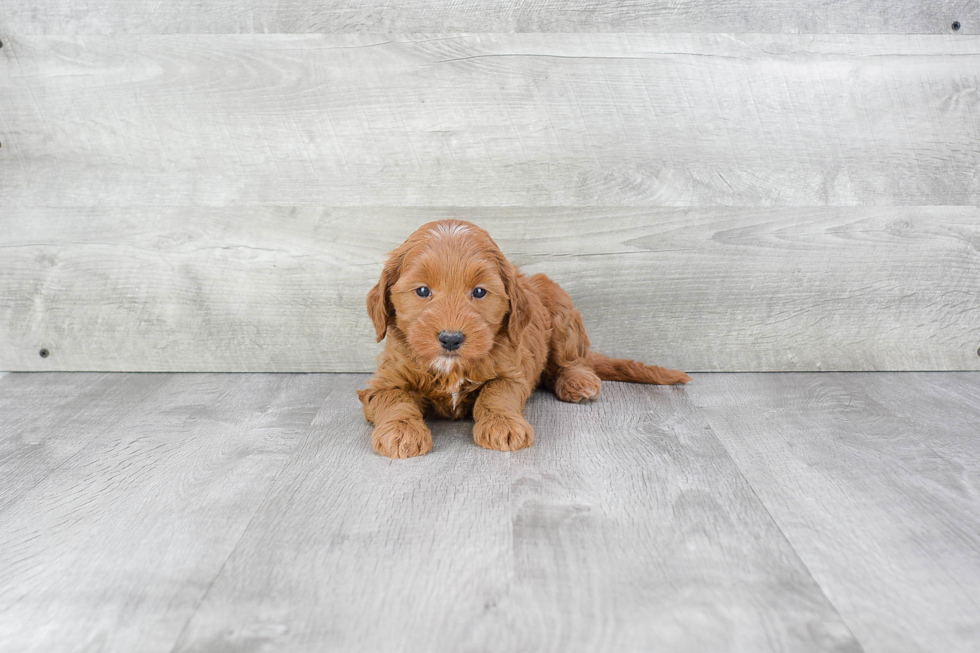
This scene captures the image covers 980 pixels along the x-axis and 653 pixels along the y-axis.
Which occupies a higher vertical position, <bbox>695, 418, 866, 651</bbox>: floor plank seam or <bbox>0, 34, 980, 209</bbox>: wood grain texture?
<bbox>0, 34, 980, 209</bbox>: wood grain texture

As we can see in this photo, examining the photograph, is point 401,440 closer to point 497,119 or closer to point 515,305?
point 515,305

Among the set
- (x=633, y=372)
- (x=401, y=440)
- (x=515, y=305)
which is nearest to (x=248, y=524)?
(x=401, y=440)

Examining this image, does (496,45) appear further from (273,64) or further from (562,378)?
(562,378)

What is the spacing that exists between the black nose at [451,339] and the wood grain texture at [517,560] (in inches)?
11.0

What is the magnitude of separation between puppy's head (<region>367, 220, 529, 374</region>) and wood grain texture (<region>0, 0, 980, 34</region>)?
84cm

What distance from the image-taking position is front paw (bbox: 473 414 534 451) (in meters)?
1.90

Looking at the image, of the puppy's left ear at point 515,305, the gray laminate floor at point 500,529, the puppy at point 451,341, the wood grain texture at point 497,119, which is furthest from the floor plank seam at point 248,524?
the wood grain texture at point 497,119

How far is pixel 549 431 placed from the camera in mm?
2039

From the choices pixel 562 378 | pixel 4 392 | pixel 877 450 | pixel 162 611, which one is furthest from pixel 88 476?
pixel 877 450

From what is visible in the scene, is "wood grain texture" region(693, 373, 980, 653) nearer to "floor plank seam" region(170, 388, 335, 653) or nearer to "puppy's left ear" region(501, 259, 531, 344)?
"puppy's left ear" region(501, 259, 531, 344)

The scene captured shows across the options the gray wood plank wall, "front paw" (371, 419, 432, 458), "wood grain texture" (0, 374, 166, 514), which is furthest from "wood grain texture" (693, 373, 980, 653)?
"wood grain texture" (0, 374, 166, 514)

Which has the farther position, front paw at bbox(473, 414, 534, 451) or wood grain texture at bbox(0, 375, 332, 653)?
front paw at bbox(473, 414, 534, 451)

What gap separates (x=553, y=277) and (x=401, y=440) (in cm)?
92

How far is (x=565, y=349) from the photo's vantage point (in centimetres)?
231
